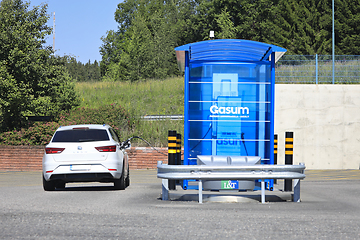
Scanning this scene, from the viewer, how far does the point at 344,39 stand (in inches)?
1925

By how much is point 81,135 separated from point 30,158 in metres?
10.9

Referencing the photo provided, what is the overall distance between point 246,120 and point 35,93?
1561cm

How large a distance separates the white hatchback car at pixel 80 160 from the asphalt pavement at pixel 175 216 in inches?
21.2

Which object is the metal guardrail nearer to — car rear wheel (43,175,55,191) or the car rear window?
the car rear window

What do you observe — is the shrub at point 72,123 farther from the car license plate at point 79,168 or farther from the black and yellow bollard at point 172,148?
the black and yellow bollard at point 172,148

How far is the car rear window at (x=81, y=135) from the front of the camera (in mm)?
12742

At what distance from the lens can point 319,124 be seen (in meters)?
24.1

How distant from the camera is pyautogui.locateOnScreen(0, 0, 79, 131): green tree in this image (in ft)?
76.8

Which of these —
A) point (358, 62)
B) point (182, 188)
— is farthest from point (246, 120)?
point (358, 62)

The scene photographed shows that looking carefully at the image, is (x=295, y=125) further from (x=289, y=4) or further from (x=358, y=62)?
(x=289, y=4)

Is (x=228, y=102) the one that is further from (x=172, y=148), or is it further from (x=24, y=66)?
(x=24, y=66)

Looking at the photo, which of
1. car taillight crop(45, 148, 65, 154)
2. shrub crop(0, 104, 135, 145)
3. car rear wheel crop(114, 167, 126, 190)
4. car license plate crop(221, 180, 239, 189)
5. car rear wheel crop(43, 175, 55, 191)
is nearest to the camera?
car license plate crop(221, 180, 239, 189)

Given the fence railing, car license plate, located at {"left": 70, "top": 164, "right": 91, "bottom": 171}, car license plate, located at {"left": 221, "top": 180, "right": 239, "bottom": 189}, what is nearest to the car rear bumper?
car license plate, located at {"left": 70, "top": 164, "right": 91, "bottom": 171}

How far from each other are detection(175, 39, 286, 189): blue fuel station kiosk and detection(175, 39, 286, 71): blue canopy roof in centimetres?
2
